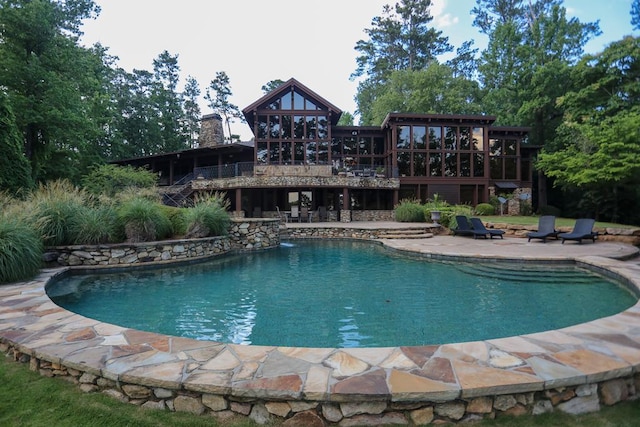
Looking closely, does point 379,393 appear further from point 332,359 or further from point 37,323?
point 37,323

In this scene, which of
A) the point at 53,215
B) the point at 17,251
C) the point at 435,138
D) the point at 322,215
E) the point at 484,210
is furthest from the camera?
the point at 435,138

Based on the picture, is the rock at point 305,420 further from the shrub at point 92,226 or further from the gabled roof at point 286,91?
the gabled roof at point 286,91

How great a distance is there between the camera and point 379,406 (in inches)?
79.7

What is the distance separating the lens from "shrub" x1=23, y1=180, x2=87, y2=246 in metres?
6.74

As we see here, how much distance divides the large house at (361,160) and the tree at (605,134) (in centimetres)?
335

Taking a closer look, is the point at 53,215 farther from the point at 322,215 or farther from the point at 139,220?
the point at 322,215

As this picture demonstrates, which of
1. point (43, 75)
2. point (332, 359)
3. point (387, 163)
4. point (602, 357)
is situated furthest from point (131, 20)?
point (602, 357)

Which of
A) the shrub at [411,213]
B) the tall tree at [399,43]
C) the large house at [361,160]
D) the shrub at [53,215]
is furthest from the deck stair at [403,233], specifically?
the tall tree at [399,43]

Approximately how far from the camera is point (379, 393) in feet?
6.61

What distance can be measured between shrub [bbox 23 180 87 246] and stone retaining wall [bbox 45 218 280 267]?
1.10ft

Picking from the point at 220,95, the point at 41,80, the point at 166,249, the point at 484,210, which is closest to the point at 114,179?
the point at 41,80

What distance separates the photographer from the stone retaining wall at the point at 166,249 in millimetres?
7129

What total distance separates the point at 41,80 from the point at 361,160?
17.7 meters

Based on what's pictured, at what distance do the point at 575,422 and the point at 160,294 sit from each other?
223 inches
